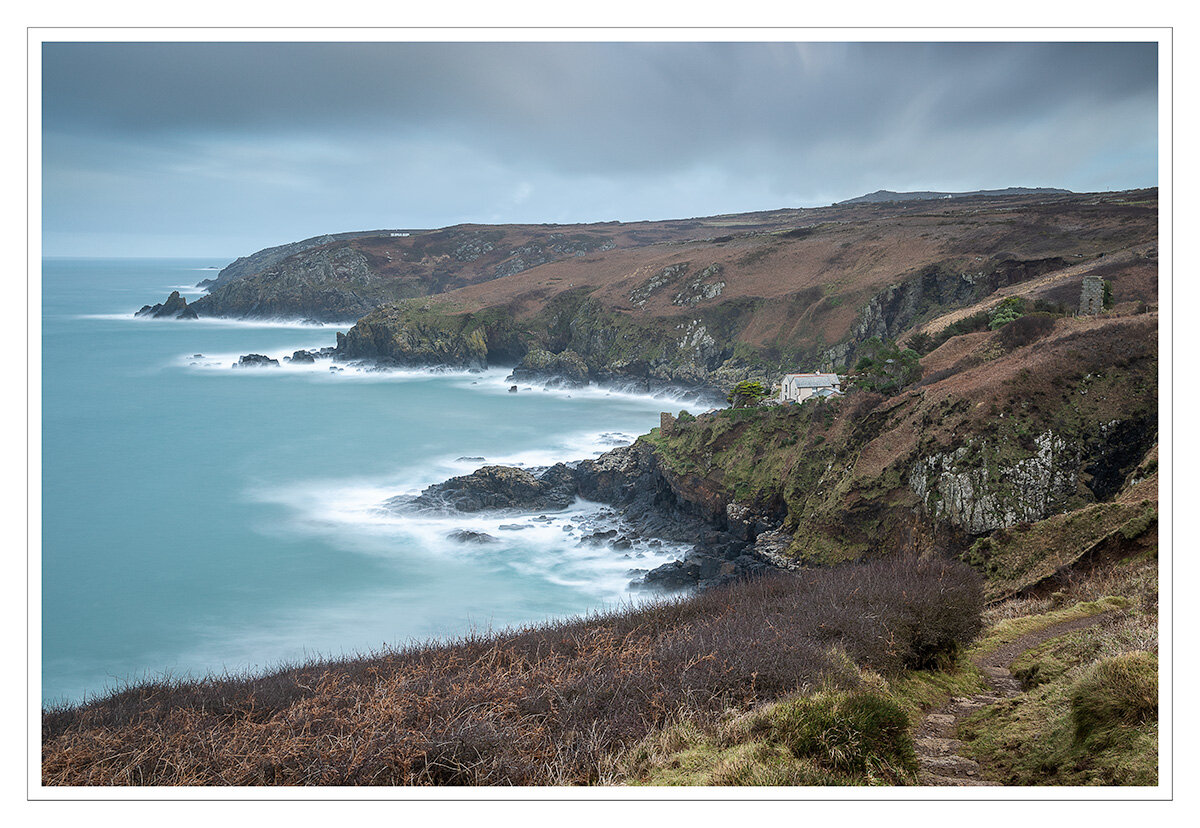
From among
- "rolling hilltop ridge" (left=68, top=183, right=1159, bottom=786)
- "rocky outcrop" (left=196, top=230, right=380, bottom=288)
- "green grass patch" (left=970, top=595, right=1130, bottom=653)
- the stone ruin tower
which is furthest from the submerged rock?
"rocky outcrop" (left=196, top=230, right=380, bottom=288)

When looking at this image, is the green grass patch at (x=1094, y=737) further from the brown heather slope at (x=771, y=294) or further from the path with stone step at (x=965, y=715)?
the brown heather slope at (x=771, y=294)

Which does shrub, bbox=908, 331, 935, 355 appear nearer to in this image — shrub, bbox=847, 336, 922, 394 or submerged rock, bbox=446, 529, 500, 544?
shrub, bbox=847, 336, 922, 394

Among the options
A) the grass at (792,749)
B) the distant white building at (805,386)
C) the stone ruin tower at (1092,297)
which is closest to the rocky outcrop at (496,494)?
the distant white building at (805,386)

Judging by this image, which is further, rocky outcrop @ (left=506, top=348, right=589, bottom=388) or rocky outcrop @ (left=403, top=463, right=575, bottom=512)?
rocky outcrop @ (left=506, top=348, right=589, bottom=388)

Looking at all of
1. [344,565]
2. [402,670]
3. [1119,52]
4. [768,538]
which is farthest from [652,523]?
[1119,52]

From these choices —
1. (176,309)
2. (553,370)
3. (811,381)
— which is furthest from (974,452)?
(176,309)

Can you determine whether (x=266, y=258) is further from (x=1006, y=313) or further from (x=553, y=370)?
(x=1006, y=313)
